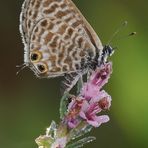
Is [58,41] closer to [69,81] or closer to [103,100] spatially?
[69,81]

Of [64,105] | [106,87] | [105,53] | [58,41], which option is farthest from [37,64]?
[106,87]

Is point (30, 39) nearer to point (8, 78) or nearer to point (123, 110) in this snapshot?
point (123, 110)

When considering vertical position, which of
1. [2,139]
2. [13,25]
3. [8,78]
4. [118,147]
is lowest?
[118,147]

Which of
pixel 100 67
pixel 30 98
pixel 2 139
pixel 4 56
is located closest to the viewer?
pixel 100 67

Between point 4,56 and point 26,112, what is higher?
point 4,56

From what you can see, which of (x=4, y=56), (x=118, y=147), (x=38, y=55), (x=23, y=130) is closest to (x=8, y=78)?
(x=4, y=56)

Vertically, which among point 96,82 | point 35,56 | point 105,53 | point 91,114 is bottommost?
point 91,114

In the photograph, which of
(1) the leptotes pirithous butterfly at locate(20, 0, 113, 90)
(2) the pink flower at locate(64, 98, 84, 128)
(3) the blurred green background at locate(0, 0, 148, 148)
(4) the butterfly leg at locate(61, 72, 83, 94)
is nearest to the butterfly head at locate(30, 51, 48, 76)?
(1) the leptotes pirithous butterfly at locate(20, 0, 113, 90)
